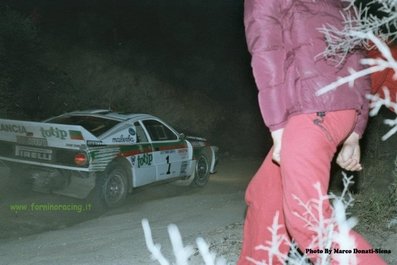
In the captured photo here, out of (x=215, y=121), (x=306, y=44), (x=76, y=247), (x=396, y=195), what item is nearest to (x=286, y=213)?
(x=306, y=44)

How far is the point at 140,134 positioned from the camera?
30.3 feet

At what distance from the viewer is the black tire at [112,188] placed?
8.19 metres

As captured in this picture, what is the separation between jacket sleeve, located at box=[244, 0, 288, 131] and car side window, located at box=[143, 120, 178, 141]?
7224mm

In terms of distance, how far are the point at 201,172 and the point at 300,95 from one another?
910 cm

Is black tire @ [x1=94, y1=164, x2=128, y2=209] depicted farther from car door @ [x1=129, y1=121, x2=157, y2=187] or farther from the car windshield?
the car windshield

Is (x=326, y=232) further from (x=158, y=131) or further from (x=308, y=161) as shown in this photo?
(x=158, y=131)

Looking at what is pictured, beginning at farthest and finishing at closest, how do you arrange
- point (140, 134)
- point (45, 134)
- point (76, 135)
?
point (140, 134)
point (45, 134)
point (76, 135)

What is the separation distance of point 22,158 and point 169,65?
1442 cm

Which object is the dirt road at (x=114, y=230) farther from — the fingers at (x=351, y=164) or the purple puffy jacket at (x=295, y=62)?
the purple puffy jacket at (x=295, y=62)

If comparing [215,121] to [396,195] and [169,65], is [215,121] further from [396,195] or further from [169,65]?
[396,195]

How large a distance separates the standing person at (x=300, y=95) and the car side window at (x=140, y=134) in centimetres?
678

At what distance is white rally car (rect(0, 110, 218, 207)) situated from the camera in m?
7.91

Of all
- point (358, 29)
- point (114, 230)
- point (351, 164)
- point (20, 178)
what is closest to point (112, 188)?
point (20, 178)

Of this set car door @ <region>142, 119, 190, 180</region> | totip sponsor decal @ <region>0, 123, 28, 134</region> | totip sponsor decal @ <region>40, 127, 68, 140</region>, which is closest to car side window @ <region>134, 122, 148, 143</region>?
car door @ <region>142, 119, 190, 180</region>
